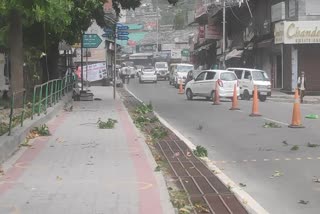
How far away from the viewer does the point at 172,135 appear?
1434 cm

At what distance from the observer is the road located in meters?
7.97

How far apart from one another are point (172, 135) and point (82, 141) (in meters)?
2.61

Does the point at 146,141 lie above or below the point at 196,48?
below

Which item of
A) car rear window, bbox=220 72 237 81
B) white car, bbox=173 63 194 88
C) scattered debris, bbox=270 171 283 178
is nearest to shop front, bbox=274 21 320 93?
car rear window, bbox=220 72 237 81

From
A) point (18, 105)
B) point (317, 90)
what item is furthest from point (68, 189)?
point (317, 90)

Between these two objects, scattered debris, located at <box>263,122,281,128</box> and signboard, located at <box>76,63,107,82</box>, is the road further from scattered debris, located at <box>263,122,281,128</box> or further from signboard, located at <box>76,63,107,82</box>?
signboard, located at <box>76,63,107,82</box>

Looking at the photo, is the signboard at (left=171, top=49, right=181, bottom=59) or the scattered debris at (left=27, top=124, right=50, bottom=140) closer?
the scattered debris at (left=27, top=124, right=50, bottom=140)

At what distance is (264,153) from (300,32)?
82.8 ft

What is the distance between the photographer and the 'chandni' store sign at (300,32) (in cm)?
3547

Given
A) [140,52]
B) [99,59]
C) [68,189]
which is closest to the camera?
[68,189]

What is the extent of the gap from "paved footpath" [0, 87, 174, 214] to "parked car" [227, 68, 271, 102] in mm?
18758

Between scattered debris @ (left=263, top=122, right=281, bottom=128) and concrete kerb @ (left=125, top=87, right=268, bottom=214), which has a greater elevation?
scattered debris @ (left=263, top=122, right=281, bottom=128)

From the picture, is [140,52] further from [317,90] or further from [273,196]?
[273,196]

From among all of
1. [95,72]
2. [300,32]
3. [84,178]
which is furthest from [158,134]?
[95,72]
